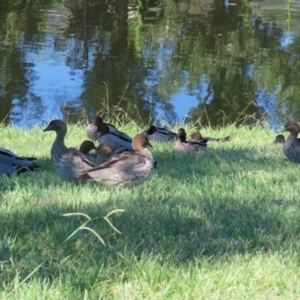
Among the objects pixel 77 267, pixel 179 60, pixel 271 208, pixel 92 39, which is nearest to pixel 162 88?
pixel 179 60

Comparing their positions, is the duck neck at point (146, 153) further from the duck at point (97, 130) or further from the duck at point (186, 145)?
the duck at point (97, 130)

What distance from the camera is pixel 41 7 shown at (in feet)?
83.0

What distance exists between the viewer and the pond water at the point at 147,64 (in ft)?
49.2

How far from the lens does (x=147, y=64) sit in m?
18.0

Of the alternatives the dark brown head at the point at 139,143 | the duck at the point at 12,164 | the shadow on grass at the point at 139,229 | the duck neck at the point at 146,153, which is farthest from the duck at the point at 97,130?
the shadow on grass at the point at 139,229

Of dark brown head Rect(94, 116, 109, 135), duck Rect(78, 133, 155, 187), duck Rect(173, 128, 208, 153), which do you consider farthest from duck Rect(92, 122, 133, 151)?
duck Rect(78, 133, 155, 187)

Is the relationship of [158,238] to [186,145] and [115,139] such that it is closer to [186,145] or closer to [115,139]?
A: [186,145]

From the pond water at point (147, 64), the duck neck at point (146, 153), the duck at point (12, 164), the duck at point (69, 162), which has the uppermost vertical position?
the duck neck at point (146, 153)

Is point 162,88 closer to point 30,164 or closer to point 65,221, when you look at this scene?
point 30,164

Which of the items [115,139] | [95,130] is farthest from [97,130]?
[115,139]

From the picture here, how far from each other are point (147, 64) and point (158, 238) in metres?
13.9

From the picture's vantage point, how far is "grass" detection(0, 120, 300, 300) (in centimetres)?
359

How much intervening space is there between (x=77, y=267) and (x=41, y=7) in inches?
891

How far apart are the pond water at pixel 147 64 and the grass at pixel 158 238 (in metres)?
7.12
